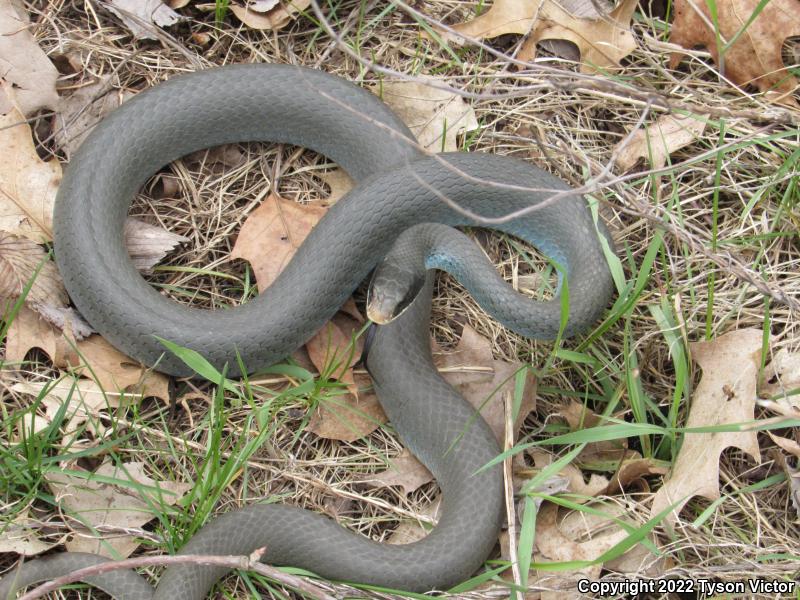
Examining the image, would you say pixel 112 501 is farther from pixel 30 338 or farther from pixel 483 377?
pixel 483 377

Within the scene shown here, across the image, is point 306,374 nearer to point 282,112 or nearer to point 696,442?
point 282,112

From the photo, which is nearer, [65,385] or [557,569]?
[557,569]

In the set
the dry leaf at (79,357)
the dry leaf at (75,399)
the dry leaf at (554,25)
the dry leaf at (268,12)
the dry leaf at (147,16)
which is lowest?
the dry leaf at (75,399)

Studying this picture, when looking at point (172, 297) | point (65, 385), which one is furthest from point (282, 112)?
point (65, 385)

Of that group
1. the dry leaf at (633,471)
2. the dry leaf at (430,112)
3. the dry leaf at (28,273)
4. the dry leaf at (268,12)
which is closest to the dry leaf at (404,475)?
the dry leaf at (633,471)

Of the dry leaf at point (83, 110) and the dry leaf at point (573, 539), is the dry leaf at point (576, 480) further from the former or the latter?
the dry leaf at point (83, 110)

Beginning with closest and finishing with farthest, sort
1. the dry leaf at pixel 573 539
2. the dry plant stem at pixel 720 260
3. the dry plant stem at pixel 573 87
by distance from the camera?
the dry plant stem at pixel 573 87 → the dry leaf at pixel 573 539 → the dry plant stem at pixel 720 260

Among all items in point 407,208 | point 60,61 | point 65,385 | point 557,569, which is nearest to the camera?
point 557,569
